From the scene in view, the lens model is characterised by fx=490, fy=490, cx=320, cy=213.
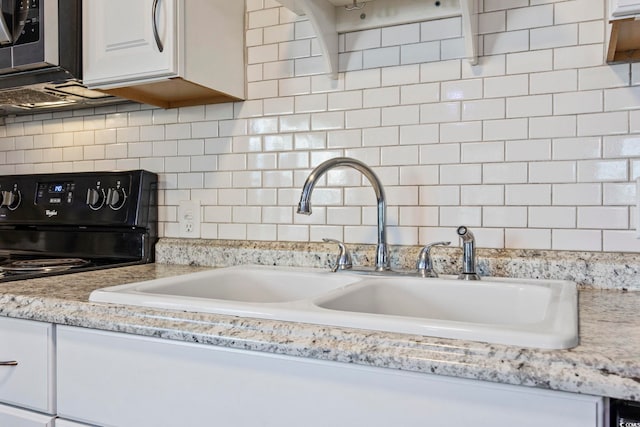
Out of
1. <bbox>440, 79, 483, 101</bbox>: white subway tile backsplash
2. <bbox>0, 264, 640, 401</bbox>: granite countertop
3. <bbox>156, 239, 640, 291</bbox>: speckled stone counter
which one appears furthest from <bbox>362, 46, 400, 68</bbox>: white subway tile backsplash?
<bbox>0, 264, 640, 401</bbox>: granite countertop

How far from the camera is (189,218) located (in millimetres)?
1635

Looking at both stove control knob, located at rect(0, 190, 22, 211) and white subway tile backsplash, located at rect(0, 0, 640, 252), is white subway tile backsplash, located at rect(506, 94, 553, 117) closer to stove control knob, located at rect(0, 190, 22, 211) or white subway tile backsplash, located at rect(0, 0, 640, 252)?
white subway tile backsplash, located at rect(0, 0, 640, 252)

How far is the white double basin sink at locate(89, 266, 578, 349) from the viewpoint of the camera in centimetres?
68

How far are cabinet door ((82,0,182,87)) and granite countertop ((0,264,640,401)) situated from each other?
64 centimetres

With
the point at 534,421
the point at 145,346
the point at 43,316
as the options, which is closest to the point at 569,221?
the point at 534,421

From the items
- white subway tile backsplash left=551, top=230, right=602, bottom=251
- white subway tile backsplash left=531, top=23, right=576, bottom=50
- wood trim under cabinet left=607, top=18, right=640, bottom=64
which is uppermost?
white subway tile backsplash left=531, top=23, right=576, bottom=50

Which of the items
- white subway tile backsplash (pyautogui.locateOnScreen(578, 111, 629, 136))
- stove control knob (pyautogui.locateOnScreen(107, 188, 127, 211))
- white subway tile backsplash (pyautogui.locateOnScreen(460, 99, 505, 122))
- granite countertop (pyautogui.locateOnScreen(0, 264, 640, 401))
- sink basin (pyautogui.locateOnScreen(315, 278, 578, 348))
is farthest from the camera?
stove control knob (pyautogui.locateOnScreen(107, 188, 127, 211))

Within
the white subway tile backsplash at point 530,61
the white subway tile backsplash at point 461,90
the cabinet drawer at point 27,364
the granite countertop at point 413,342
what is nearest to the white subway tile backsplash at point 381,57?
the white subway tile backsplash at point 461,90

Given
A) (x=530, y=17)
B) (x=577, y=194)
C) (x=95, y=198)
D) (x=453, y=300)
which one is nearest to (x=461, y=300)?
(x=453, y=300)

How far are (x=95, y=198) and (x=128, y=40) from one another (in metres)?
0.55

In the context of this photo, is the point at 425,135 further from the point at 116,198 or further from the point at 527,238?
the point at 116,198

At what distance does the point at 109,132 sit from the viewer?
1.79m

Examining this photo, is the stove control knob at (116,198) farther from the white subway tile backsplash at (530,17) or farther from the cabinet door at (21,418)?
the white subway tile backsplash at (530,17)

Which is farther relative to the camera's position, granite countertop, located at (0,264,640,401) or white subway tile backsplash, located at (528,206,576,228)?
white subway tile backsplash, located at (528,206,576,228)
